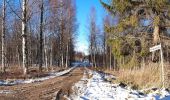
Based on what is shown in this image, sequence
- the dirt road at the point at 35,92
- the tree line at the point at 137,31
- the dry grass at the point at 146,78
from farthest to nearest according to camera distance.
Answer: the tree line at the point at 137,31, the dry grass at the point at 146,78, the dirt road at the point at 35,92

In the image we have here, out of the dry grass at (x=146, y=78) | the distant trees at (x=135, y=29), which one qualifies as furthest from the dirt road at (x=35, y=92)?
the distant trees at (x=135, y=29)

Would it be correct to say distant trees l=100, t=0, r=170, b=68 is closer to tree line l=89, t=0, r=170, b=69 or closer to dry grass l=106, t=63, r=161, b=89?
tree line l=89, t=0, r=170, b=69

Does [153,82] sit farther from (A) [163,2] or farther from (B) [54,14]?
(B) [54,14]

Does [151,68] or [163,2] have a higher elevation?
[163,2]

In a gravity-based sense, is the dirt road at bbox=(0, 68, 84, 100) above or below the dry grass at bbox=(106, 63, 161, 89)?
below

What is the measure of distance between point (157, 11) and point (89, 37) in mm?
45786

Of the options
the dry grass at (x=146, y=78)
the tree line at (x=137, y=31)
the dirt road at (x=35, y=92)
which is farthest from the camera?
the tree line at (x=137, y=31)

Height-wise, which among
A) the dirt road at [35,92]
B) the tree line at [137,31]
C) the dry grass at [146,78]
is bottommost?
the dirt road at [35,92]

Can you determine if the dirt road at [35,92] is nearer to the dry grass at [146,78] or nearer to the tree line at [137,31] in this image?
the dry grass at [146,78]

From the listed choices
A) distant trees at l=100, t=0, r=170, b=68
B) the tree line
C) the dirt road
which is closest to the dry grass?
the dirt road

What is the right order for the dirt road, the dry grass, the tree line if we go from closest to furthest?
the dirt road
the dry grass
the tree line

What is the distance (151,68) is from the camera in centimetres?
1644

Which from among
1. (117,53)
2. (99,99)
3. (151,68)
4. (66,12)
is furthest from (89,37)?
(99,99)

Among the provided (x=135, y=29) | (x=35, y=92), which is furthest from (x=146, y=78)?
(x=135, y=29)
